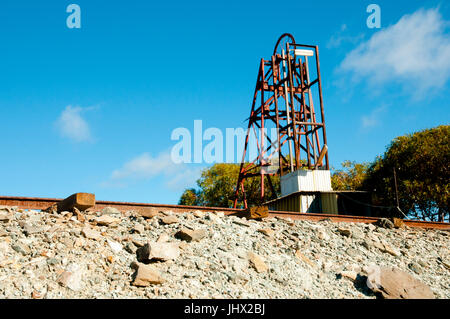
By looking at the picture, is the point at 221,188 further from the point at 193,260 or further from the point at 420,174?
the point at 193,260

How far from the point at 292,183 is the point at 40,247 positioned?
13695 millimetres

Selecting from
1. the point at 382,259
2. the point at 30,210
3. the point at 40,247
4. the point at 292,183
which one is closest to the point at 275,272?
the point at 382,259

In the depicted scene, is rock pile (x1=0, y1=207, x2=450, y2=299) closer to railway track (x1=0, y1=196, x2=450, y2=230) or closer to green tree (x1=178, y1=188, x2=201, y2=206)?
railway track (x1=0, y1=196, x2=450, y2=230)

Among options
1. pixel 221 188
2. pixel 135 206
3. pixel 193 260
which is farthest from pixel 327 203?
pixel 221 188

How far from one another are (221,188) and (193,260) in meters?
28.8

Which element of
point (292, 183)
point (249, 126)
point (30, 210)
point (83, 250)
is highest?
point (249, 126)

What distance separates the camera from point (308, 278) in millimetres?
7691

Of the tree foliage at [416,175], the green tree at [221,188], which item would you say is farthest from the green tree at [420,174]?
the green tree at [221,188]

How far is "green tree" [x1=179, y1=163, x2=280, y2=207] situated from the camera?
116ft

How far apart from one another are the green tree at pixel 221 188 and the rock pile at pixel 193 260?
2464 cm

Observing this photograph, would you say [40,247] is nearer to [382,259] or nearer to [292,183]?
[382,259]

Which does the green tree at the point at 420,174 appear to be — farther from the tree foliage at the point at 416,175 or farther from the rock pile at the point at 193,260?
the rock pile at the point at 193,260

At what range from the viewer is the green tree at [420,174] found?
25.6m

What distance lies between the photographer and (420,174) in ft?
86.3
